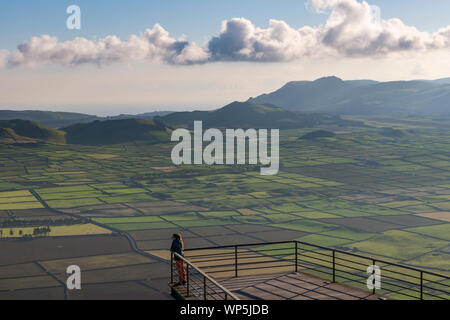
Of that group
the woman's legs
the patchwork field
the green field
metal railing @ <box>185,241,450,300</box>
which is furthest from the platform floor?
the green field

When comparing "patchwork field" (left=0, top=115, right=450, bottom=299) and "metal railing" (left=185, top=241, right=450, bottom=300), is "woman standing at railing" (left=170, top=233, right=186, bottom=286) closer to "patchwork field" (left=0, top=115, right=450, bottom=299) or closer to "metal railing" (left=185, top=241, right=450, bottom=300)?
"metal railing" (left=185, top=241, right=450, bottom=300)

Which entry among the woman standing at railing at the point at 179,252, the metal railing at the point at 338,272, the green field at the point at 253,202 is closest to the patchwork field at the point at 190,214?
the green field at the point at 253,202

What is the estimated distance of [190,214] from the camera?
329 feet

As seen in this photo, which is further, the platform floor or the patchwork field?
the patchwork field

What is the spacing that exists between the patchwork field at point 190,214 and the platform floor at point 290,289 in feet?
118

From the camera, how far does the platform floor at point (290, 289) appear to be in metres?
17.6

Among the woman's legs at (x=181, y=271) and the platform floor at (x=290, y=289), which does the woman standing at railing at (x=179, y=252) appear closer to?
the woman's legs at (x=181, y=271)

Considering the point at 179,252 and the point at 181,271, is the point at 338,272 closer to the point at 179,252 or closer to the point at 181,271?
the point at 179,252

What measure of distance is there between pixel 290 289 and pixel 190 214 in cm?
8262

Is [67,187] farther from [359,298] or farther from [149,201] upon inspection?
[359,298]

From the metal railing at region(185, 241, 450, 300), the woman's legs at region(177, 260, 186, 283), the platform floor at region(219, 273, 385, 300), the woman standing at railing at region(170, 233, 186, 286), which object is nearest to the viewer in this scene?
the platform floor at region(219, 273, 385, 300)

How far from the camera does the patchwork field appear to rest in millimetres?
65438

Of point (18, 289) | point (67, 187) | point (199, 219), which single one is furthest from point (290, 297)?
point (67, 187)

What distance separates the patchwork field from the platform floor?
35.8 m
